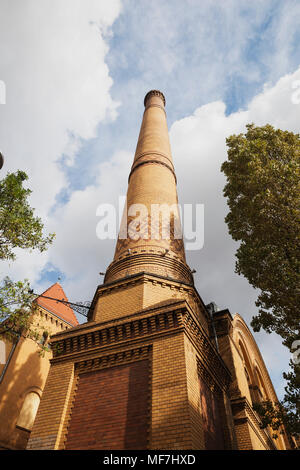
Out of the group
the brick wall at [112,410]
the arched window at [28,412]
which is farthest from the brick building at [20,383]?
the brick wall at [112,410]

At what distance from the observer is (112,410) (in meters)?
6.41

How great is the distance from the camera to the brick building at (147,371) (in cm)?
595

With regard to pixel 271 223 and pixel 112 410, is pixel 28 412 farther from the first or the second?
pixel 271 223

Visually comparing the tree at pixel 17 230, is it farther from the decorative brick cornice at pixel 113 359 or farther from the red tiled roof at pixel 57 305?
the red tiled roof at pixel 57 305

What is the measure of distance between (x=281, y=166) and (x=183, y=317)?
453 centimetres

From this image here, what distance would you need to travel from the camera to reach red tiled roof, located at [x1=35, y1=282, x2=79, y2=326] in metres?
15.3

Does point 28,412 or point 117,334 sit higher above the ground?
point 28,412

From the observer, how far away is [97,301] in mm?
9422

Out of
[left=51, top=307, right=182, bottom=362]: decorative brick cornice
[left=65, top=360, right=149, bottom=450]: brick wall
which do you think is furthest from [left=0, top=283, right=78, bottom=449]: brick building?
[left=65, top=360, right=149, bottom=450]: brick wall

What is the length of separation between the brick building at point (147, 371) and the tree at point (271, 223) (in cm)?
183

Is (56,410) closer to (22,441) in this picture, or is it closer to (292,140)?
(22,441)

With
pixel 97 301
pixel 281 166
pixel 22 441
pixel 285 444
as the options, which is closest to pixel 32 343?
pixel 22 441

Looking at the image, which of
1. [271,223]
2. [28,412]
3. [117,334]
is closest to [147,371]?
[117,334]

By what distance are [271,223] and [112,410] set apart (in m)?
5.51
